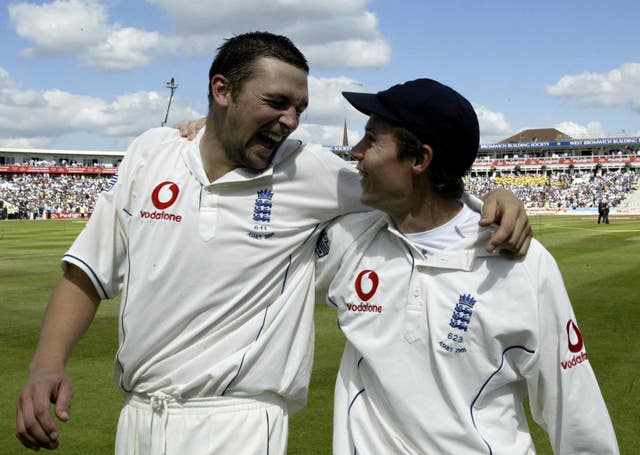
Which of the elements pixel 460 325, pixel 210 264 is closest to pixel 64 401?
pixel 210 264

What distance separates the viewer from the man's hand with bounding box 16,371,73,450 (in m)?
2.41

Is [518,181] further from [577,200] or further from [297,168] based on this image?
[297,168]

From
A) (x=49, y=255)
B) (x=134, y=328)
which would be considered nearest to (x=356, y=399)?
(x=134, y=328)

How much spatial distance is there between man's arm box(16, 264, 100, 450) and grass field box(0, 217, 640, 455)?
10.3 ft

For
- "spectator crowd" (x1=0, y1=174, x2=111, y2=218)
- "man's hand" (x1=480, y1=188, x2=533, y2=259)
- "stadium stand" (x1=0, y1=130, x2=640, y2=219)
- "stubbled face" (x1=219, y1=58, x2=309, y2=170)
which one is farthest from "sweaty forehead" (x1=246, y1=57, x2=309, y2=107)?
"spectator crowd" (x1=0, y1=174, x2=111, y2=218)

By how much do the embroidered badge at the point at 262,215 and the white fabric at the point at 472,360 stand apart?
529 millimetres

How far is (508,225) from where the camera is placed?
2498 mm

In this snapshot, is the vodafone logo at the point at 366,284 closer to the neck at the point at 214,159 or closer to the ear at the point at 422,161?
the ear at the point at 422,161

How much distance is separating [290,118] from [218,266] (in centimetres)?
69

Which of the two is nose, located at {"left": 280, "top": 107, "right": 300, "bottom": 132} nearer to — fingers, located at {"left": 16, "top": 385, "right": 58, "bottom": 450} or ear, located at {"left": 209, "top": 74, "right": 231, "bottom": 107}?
ear, located at {"left": 209, "top": 74, "right": 231, "bottom": 107}

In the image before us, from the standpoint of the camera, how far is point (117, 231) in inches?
117

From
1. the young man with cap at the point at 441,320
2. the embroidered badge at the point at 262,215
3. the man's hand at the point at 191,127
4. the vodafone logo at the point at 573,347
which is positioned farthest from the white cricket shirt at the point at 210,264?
the vodafone logo at the point at 573,347

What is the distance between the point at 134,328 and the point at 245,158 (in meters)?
0.83

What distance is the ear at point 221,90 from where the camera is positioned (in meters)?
2.98
